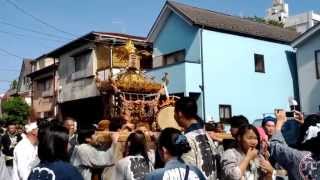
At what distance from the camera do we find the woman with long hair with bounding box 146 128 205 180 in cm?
350

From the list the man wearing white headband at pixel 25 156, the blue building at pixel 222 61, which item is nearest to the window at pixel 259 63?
the blue building at pixel 222 61

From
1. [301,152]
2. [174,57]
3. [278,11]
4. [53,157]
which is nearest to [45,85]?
[174,57]

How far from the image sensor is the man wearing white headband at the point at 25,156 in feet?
19.7

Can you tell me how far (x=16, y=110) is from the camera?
32.7 meters

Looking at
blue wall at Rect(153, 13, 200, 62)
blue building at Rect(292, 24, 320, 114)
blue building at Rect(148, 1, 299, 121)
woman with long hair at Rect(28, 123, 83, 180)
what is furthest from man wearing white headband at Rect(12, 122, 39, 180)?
blue building at Rect(292, 24, 320, 114)

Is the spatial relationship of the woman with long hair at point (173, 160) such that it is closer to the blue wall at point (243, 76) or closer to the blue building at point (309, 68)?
the blue wall at point (243, 76)

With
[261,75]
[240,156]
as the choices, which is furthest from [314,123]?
[261,75]

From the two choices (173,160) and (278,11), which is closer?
(173,160)

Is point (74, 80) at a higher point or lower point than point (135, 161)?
higher

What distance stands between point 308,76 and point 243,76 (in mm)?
3207

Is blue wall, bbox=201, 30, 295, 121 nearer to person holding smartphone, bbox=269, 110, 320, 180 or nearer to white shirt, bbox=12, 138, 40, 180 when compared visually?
white shirt, bbox=12, 138, 40, 180

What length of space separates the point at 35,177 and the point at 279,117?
2.61m

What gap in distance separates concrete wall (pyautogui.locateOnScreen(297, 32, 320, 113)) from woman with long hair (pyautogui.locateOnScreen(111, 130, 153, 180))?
16.9m

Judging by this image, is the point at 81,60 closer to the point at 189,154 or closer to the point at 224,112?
the point at 224,112
